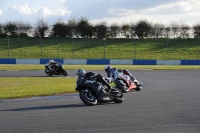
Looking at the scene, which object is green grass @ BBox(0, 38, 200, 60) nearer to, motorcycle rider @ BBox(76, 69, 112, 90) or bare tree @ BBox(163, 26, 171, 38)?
bare tree @ BBox(163, 26, 171, 38)

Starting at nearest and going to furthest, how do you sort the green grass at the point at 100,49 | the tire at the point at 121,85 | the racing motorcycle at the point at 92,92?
the racing motorcycle at the point at 92,92 → the tire at the point at 121,85 → the green grass at the point at 100,49

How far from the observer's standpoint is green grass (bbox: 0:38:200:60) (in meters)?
56.8

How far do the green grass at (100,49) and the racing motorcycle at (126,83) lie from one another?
37213mm

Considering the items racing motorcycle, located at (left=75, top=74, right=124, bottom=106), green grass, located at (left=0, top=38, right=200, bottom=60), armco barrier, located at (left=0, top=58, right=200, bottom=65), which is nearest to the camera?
racing motorcycle, located at (left=75, top=74, right=124, bottom=106)

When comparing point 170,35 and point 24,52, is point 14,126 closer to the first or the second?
point 24,52

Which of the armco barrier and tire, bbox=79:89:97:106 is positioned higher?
tire, bbox=79:89:97:106

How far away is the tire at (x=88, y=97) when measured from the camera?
12.2 m

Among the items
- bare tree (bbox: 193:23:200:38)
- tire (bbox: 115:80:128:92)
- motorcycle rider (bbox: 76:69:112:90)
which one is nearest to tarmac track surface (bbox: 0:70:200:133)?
motorcycle rider (bbox: 76:69:112:90)

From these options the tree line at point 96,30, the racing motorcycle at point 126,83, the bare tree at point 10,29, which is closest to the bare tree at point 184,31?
the tree line at point 96,30

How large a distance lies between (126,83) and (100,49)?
43.3m

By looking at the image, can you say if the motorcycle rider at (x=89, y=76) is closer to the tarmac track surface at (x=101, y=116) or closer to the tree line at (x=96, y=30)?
the tarmac track surface at (x=101, y=116)

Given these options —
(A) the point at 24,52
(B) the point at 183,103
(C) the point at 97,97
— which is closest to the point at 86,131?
(C) the point at 97,97

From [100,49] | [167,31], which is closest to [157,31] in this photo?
[167,31]

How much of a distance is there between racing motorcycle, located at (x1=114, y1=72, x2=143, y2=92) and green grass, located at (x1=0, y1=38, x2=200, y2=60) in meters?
37.2
